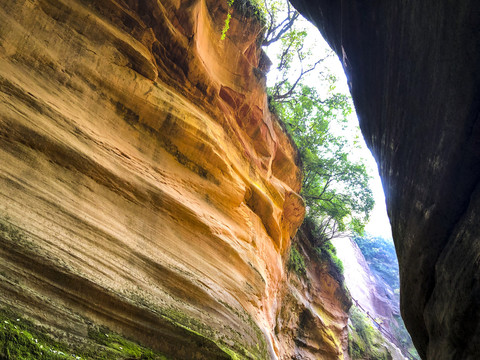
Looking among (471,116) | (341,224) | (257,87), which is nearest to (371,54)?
(471,116)

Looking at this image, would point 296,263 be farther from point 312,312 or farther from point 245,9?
point 245,9

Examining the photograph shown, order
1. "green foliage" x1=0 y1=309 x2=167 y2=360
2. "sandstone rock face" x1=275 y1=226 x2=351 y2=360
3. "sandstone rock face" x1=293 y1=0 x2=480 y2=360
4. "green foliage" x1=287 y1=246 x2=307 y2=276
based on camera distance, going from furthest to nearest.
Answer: "green foliage" x1=287 y1=246 x2=307 y2=276 < "sandstone rock face" x1=275 y1=226 x2=351 y2=360 < "green foliage" x1=0 y1=309 x2=167 y2=360 < "sandstone rock face" x1=293 y1=0 x2=480 y2=360

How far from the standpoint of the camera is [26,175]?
191 inches

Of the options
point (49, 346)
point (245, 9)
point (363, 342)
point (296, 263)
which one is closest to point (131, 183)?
point (49, 346)

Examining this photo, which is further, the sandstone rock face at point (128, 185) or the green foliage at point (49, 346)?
the sandstone rock face at point (128, 185)

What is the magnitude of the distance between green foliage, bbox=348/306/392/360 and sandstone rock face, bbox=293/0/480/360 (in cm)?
1703

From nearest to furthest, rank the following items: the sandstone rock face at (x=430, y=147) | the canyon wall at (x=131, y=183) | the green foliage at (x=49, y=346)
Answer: the sandstone rock face at (x=430, y=147) → the green foliage at (x=49, y=346) → the canyon wall at (x=131, y=183)

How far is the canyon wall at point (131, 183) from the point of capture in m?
4.51

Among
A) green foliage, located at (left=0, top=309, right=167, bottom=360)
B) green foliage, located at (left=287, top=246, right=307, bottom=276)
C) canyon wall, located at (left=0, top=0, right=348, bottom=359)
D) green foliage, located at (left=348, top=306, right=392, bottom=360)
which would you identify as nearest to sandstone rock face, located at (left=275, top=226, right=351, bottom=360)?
green foliage, located at (left=287, top=246, right=307, bottom=276)

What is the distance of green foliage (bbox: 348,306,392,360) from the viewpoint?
19.2 metres

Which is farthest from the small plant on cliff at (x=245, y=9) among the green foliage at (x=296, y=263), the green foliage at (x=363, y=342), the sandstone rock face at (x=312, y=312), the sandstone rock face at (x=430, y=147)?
the green foliage at (x=363, y=342)

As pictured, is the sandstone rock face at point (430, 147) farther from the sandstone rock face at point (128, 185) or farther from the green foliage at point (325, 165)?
the green foliage at point (325, 165)

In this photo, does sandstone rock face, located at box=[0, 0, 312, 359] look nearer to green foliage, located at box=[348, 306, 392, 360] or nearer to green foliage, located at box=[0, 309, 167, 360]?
green foliage, located at box=[0, 309, 167, 360]

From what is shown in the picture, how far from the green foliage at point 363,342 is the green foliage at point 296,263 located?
6714 mm
